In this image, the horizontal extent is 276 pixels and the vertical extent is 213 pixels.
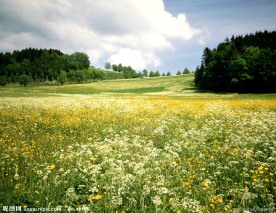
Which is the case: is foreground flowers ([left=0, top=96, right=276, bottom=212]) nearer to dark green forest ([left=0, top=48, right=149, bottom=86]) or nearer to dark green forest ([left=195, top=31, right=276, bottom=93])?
dark green forest ([left=195, top=31, right=276, bottom=93])

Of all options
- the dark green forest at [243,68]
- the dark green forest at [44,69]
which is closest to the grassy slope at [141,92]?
the dark green forest at [243,68]

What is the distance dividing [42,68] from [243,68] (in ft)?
429

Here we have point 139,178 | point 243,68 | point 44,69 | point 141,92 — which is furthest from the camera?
point 44,69

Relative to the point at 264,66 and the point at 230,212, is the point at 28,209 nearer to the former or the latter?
the point at 230,212

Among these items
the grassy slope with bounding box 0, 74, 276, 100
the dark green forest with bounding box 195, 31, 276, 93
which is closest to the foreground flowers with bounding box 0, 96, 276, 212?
the grassy slope with bounding box 0, 74, 276, 100

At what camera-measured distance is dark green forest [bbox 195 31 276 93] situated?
2173 inches

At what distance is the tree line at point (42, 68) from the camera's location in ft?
390

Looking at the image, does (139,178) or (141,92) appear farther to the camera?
(141,92)

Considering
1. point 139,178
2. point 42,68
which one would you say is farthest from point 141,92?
point 42,68

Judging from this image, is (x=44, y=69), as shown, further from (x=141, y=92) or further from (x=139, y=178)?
(x=139, y=178)

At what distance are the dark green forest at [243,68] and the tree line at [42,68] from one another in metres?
80.5

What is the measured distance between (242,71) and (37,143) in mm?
60862

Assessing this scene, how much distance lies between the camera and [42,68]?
140m

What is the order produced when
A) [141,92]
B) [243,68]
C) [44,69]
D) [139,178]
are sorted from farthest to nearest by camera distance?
[44,69], [141,92], [243,68], [139,178]
